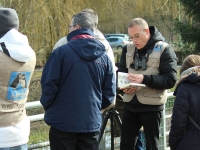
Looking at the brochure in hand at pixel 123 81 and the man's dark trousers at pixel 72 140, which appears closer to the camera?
the man's dark trousers at pixel 72 140

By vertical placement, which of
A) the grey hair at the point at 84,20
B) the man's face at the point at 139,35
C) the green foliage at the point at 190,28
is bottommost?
the green foliage at the point at 190,28

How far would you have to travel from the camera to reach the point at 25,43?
331 cm

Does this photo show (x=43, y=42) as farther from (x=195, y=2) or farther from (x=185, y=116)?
(x=185, y=116)

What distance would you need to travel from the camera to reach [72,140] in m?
3.69

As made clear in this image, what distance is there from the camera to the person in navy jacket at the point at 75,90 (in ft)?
11.8

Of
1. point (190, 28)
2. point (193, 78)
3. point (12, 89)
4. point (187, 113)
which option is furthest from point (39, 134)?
point (190, 28)

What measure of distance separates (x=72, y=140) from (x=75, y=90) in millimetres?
459

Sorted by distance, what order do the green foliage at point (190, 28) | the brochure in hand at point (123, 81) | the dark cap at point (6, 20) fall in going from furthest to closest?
the green foliage at point (190, 28), the brochure in hand at point (123, 81), the dark cap at point (6, 20)

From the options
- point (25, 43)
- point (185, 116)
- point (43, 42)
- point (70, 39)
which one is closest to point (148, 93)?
point (185, 116)

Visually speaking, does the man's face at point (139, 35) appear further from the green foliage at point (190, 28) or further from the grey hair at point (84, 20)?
the green foliage at point (190, 28)

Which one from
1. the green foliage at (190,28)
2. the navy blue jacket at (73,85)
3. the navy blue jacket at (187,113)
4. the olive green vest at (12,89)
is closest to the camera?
the olive green vest at (12,89)

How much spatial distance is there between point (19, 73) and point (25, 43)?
0.87 feet

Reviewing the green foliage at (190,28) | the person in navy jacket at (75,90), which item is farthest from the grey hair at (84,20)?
the green foliage at (190,28)

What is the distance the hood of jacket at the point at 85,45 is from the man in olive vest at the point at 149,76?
94 centimetres
